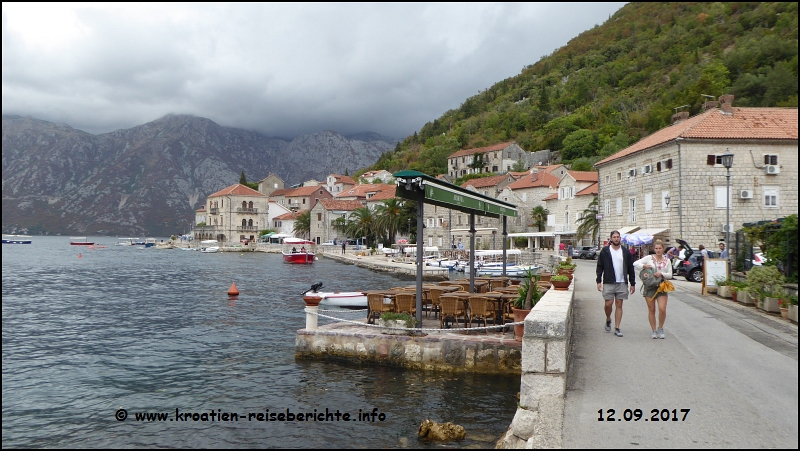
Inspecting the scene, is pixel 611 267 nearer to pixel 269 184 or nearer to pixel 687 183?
pixel 687 183

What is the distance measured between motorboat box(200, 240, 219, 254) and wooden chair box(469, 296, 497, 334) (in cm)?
8795

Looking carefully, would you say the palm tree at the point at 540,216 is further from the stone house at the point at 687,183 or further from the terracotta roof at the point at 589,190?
the stone house at the point at 687,183

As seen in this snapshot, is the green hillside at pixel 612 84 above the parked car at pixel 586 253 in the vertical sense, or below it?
above

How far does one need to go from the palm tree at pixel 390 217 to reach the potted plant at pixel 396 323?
58257 millimetres

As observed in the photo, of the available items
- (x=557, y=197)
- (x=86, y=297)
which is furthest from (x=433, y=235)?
(x=86, y=297)

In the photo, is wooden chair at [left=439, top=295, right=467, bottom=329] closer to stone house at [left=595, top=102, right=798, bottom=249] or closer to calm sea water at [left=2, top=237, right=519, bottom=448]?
calm sea water at [left=2, top=237, right=519, bottom=448]

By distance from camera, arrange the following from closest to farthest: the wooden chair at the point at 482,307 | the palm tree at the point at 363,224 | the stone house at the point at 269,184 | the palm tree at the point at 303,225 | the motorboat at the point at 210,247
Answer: the wooden chair at the point at 482,307, the palm tree at the point at 363,224, the motorboat at the point at 210,247, the palm tree at the point at 303,225, the stone house at the point at 269,184

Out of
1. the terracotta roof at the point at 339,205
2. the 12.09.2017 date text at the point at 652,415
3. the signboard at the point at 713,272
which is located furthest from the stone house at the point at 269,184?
the 12.09.2017 date text at the point at 652,415

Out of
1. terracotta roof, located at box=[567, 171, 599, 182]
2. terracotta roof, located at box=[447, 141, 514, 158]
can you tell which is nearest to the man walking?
terracotta roof, located at box=[567, 171, 599, 182]

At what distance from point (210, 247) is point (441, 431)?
317 feet

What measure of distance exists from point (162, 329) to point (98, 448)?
1167cm

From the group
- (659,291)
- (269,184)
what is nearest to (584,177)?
(659,291)

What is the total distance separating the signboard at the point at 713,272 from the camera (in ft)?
55.9

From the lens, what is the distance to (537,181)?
65.6 metres
